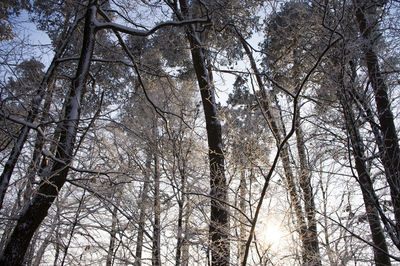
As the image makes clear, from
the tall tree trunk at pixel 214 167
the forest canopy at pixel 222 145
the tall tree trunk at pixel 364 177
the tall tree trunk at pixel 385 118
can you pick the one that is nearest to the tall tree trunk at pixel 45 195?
the forest canopy at pixel 222 145

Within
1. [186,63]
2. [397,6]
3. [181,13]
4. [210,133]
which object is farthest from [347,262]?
[186,63]

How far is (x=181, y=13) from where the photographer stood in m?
5.29

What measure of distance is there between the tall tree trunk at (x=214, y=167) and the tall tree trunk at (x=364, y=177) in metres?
1.62

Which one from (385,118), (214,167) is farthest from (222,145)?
(385,118)

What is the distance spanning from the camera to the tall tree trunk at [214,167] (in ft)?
11.1

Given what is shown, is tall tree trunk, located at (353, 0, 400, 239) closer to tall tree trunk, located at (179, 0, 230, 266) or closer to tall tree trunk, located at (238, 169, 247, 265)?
tall tree trunk, located at (238, 169, 247, 265)

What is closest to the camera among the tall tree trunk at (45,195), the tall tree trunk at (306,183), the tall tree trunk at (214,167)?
the tall tree trunk at (45,195)

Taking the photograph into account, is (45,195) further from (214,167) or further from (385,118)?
(385,118)

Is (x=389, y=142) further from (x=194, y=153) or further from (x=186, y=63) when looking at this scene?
(x=186, y=63)

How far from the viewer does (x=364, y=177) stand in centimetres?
336

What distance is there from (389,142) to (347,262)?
1827 mm

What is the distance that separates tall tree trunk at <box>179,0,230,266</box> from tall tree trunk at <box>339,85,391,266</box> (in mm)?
1617

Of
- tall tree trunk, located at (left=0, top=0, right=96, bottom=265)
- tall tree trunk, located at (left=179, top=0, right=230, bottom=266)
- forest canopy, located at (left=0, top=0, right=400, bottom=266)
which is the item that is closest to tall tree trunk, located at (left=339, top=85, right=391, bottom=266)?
forest canopy, located at (left=0, top=0, right=400, bottom=266)

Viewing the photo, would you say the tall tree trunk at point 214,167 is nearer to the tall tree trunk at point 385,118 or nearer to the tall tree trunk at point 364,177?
the tall tree trunk at point 364,177
